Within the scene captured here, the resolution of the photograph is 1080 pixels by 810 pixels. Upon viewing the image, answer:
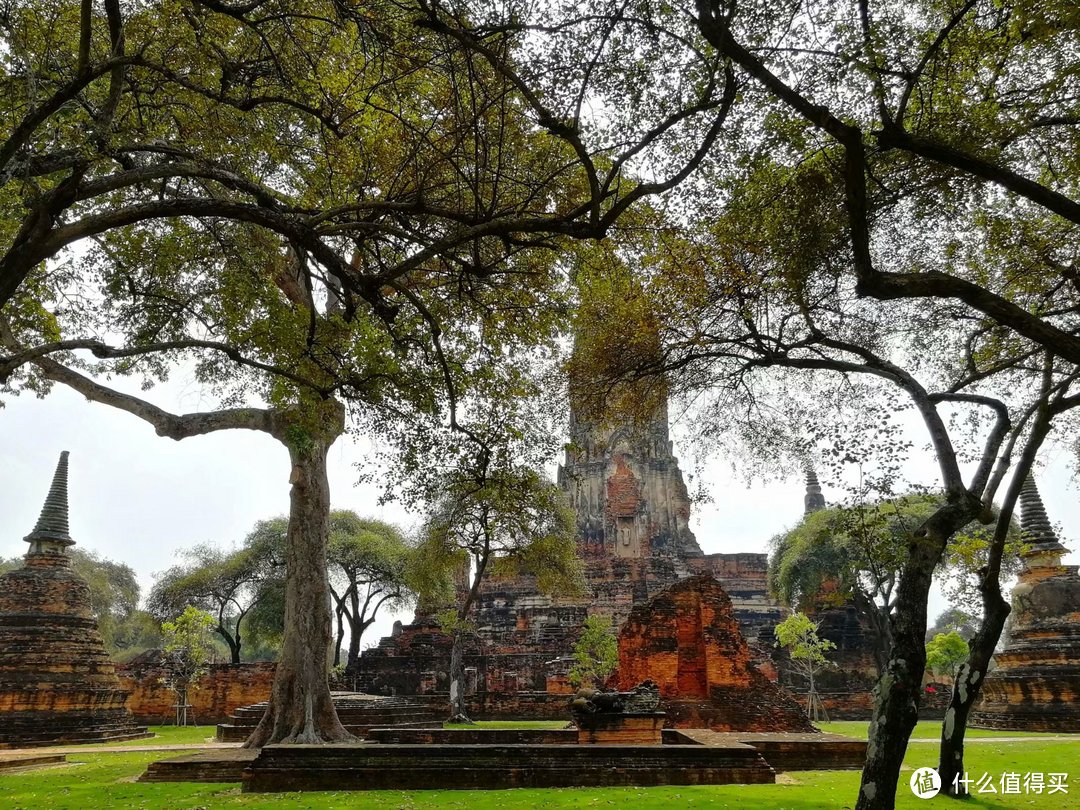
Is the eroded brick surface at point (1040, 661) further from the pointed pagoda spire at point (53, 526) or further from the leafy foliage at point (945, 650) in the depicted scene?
the pointed pagoda spire at point (53, 526)

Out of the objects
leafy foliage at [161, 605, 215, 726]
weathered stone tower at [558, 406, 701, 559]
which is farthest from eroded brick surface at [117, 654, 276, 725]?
weathered stone tower at [558, 406, 701, 559]

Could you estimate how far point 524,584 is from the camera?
32.7 meters

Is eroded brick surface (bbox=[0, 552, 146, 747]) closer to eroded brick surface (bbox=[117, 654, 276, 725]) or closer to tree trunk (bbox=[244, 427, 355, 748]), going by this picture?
eroded brick surface (bbox=[117, 654, 276, 725])

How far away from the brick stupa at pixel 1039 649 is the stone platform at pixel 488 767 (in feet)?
44.5

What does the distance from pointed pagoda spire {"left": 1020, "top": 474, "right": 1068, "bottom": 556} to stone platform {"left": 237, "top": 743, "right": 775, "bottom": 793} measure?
53.4ft

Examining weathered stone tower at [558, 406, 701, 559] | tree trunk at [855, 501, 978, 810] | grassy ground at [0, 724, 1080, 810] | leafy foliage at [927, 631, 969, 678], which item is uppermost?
weathered stone tower at [558, 406, 701, 559]

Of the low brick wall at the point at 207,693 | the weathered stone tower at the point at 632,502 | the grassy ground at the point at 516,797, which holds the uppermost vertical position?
the weathered stone tower at the point at 632,502

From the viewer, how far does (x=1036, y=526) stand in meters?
22.0

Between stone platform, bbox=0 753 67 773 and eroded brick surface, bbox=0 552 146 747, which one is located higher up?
eroded brick surface, bbox=0 552 146 747

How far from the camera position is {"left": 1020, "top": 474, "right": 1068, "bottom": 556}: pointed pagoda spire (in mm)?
21469

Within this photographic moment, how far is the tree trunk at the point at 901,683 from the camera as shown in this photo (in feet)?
19.2

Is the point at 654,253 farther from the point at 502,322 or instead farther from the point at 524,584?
the point at 524,584

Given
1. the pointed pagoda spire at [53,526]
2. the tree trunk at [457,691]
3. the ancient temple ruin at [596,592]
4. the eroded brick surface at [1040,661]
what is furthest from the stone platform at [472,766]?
the pointed pagoda spire at [53,526]

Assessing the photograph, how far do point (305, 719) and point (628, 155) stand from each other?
953cm
